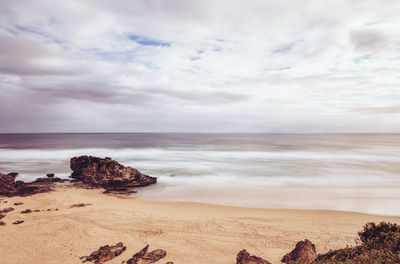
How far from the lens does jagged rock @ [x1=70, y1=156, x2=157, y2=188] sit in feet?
53.4

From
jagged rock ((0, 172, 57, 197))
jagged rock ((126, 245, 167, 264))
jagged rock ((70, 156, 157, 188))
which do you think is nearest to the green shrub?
jagged rock ((126, 245, 167, 264))

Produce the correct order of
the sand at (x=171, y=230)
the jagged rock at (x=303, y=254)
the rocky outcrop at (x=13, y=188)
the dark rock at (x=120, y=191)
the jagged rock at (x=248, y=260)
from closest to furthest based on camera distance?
the jagged rock at (x=248, y=260) < the jagged rock at (x=303, y=254) < the sand at (x=171, y=230) < the rocky outcrop at (x=13, y=188) < the dark rock at (x=120, y=191)

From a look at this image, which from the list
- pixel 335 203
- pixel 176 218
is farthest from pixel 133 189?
pixel 335 203

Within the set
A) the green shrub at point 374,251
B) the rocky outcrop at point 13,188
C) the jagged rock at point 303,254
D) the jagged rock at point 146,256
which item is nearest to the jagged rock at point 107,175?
the rocky outcrop at point 13,188

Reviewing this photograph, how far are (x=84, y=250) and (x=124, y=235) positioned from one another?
1329 mm

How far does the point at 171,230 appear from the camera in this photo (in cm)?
831

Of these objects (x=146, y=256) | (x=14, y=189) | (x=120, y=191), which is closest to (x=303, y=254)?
(x=146, y=256)

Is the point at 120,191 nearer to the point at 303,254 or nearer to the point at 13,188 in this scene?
the point at 13,188

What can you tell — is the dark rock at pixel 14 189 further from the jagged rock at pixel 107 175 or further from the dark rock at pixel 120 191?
the dark rock at pixel 120 191

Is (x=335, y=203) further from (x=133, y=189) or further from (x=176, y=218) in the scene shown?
(x=133, y=189)

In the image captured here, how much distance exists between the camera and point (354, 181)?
64.0 feet

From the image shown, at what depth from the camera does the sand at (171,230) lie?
6711mm

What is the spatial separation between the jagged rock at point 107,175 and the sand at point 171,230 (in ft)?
14.3

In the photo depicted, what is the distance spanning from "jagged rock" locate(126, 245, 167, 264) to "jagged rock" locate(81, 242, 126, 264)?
1.70 ft
